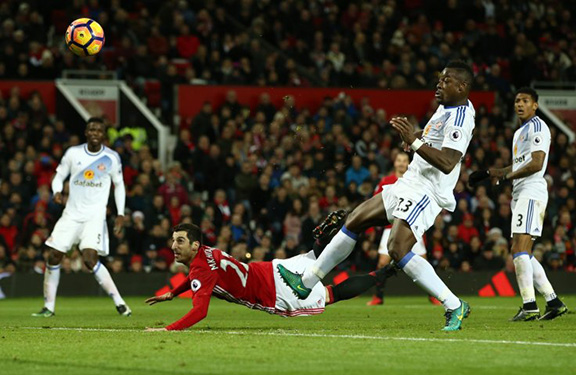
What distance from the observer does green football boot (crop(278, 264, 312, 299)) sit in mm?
10000

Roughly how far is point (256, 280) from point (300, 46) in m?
15.9

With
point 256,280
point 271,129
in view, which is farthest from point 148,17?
point 256,280

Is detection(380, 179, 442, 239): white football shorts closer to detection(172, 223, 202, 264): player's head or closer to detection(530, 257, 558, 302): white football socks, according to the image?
detection(172, 223, 202, 264): player's head

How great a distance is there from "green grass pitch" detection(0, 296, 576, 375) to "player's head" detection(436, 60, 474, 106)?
2.08 metres

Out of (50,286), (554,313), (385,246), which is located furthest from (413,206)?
(385,246)

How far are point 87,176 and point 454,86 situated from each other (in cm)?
569

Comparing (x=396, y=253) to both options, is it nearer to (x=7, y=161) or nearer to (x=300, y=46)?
(x=7, y=161)

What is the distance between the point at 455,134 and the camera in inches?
373

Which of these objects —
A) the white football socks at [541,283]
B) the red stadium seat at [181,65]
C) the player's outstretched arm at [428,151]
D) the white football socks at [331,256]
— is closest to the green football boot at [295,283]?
the white football socks at [331,256]

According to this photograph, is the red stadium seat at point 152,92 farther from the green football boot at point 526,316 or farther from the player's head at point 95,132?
the green football boot at point 526,316

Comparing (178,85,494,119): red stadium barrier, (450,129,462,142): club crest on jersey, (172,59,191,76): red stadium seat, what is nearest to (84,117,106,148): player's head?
(450,129,462,142): club crest on jersey

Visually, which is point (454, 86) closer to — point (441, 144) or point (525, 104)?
point (441, 144)

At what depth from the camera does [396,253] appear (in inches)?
370

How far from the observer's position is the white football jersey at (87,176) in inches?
534
